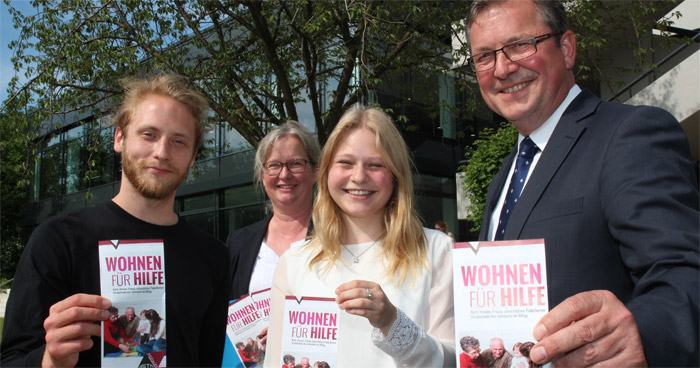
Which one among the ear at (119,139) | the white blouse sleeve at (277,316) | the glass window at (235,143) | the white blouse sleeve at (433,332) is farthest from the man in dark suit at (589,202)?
the glass window at (235,143)

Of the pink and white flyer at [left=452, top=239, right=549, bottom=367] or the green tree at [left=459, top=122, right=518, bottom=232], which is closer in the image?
the pink and white flyer at [left=452, top=239, right=549, bottom=367]

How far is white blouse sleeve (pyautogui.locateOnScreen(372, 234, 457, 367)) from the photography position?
189 centimetres

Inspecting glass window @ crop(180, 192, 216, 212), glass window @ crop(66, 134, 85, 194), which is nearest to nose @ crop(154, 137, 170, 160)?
glass window @ crop(180, 192, 216, 212)

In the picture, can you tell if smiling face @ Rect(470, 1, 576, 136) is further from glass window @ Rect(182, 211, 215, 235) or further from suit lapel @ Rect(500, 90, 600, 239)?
glass window @ Rect(182, 211, 215, 235)

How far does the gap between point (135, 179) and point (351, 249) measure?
1057mm

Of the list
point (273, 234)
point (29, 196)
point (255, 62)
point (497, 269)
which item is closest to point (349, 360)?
point (497, 269)

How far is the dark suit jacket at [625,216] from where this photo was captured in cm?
125

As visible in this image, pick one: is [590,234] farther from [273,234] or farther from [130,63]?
[130,63]

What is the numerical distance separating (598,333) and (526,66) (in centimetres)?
118

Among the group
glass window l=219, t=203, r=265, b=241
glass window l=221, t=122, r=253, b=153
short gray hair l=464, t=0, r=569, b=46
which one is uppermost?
glass window l=221, t=122, r=253, b=153

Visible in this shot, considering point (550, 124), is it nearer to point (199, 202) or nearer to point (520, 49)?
point (520, 49)

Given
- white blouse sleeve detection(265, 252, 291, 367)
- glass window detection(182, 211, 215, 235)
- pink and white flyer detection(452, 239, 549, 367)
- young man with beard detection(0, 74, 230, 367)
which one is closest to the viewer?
pink and white flyer detection(452, 239, 549, 367)

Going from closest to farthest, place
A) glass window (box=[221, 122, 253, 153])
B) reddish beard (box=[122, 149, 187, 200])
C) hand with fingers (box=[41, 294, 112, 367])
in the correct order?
1. hand with fingers (box=[41, 294, 112, 367])
2. reddish beard (box=[122, 149, 187, 200])
3. glass window (box=[221, 122, 253, 153])

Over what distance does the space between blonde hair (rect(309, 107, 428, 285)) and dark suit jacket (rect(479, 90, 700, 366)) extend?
61 centimetres
